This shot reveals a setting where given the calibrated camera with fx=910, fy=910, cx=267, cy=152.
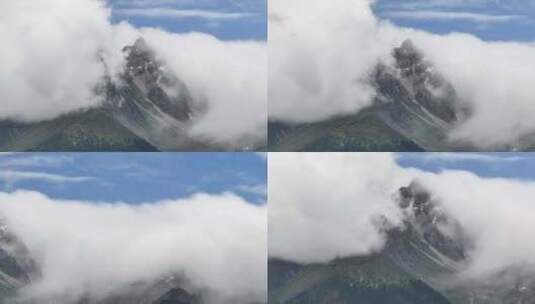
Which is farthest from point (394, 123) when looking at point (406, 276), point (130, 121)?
point (130, 121)

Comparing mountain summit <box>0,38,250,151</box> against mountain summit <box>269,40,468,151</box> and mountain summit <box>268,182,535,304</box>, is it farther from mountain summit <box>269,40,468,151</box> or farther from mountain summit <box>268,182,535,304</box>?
mountain summit <box>268,182,535,304</box>

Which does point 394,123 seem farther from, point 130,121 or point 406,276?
point 130,121

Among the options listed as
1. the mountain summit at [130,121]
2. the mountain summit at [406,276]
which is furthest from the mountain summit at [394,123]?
the mountain summit at [130,121]

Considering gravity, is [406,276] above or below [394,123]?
below

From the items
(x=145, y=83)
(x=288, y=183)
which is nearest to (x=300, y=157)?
(x=288, y=183)

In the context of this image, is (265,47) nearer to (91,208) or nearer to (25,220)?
(91,208)

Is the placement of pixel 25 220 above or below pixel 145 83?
below

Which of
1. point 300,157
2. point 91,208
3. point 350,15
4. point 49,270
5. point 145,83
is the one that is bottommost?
point 49,270

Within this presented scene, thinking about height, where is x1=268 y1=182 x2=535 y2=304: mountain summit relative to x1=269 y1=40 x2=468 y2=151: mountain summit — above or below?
below

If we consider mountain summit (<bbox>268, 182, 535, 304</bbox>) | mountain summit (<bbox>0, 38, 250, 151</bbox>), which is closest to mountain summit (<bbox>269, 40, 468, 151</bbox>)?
mountain summit (<bbox>268, 182, 535, 304</bbox>)

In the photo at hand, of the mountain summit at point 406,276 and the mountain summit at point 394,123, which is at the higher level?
the mountain summit at point 394,123

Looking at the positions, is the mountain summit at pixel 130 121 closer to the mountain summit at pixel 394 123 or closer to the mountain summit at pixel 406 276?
the mountain summit at pixel 394 123
